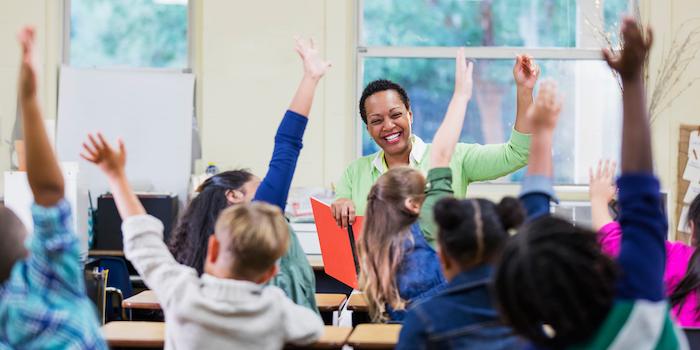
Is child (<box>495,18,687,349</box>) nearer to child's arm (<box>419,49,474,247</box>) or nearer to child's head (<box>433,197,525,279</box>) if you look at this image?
child's head (<box>433,197,525,279</box>)

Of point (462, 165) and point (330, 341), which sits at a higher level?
point (462, 165)

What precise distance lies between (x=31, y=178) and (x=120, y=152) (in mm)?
359

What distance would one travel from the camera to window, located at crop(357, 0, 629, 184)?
6.18m

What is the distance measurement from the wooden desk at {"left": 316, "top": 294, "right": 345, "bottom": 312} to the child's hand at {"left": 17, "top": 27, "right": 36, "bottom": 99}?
1.56m

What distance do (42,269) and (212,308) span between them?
38cm

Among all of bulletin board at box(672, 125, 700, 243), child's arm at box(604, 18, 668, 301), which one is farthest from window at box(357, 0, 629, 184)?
child's arm at box(604, 18, 668, 301)

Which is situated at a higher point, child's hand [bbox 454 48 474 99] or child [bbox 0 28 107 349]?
child's hand [bbox 454 48 474 99]

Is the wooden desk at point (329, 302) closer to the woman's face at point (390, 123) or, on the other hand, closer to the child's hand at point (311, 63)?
the woman's face at point (390, 123)

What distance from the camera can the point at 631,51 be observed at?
1334 millimetres

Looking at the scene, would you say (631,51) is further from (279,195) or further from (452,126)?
(279,195)

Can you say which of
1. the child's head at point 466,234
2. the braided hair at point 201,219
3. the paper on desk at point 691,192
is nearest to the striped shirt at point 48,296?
the child's head at point 466,234

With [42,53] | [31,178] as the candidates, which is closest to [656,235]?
[31,178]

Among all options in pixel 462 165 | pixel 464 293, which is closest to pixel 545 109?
pixel 464 293

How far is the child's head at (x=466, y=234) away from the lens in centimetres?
164
